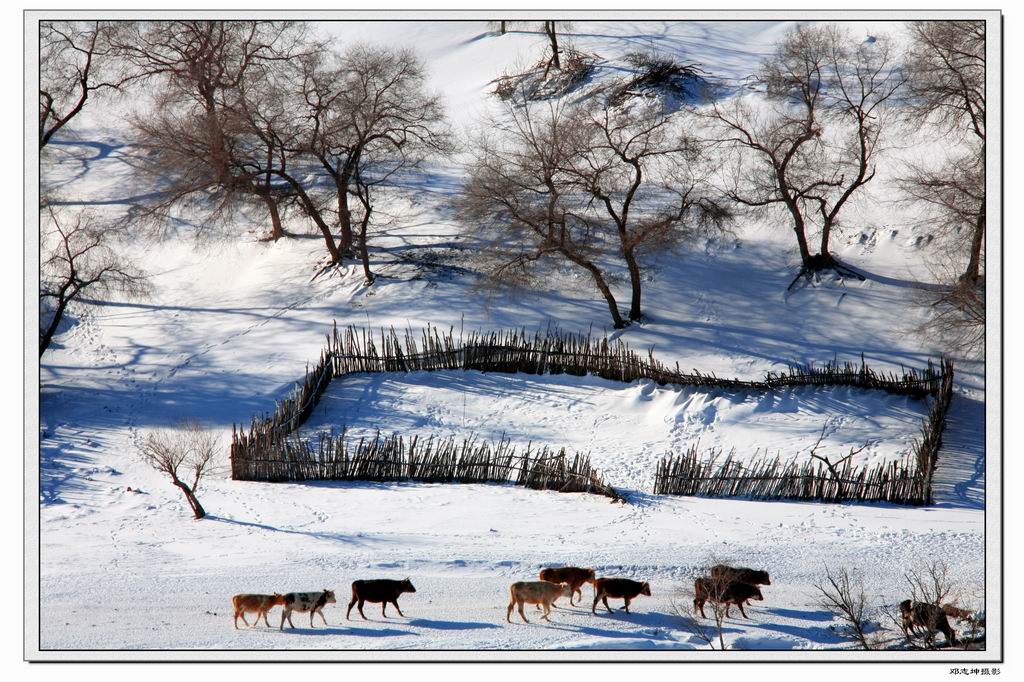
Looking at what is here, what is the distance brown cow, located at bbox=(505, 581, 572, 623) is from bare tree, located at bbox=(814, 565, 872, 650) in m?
1.97

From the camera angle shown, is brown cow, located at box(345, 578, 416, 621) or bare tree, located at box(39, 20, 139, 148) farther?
bare tree, located at box(39, 20, 139, 148)

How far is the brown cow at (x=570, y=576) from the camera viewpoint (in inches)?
278

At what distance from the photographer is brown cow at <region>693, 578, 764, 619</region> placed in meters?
6.80

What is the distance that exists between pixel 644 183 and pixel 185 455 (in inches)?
355

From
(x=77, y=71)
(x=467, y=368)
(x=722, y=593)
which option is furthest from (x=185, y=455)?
(x=77, y=71)

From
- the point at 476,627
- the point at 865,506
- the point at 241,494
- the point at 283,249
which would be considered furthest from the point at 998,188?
the point at 283,249

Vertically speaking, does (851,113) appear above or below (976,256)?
above

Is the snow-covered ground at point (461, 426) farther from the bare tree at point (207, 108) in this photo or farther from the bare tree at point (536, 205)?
the bare tree at point (207, 108)

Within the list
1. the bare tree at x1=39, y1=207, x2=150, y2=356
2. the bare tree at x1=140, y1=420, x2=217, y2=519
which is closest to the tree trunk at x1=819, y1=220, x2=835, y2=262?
the bare tree at x1=140, y1=420, x2=217, y2=519

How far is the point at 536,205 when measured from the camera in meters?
14.3

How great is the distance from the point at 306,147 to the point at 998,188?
10432 mm

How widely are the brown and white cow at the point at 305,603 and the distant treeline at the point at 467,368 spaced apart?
10.4 feet

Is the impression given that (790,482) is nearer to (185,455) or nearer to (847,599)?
(847,599)

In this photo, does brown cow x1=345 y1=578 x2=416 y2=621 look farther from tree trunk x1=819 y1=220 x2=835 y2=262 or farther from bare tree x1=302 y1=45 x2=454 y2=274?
tree trunk x1=819 y1=220 x2=835 y2=262
